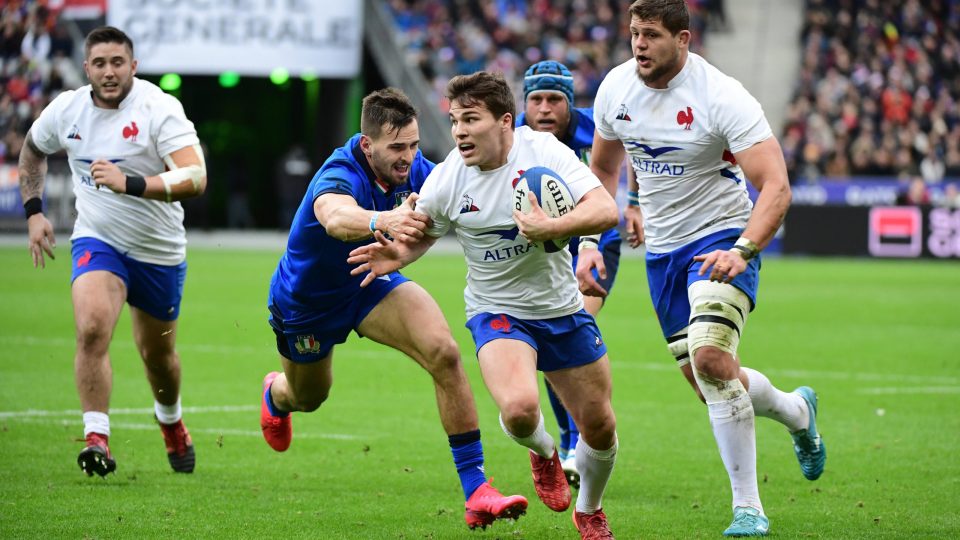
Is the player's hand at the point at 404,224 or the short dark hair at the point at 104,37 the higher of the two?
the short dark hair at the point at 104,37

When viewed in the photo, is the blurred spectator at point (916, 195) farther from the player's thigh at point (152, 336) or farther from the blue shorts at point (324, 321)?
the blue shorts at point (324, 321)

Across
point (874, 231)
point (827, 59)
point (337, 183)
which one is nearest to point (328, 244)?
point (337, 183)

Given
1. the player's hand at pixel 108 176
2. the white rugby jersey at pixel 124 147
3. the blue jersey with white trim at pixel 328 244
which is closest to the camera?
the blue jersey with white trim at pixel 328 244

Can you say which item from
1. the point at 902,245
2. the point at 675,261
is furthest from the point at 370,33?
the point at 675,261

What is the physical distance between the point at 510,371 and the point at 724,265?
112 centimetres

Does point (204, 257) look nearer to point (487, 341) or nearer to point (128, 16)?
point (128, 16)

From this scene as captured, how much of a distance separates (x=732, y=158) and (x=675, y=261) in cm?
63

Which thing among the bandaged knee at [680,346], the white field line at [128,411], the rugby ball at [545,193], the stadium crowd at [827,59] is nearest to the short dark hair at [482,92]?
the rugby ball at [545,193]

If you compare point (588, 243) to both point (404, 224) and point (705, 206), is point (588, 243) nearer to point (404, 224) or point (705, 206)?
point (705, 206)

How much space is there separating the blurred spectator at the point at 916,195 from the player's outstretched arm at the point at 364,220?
82.4ft

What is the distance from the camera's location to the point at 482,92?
656 centimetres

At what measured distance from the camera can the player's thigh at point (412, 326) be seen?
7.24 metres

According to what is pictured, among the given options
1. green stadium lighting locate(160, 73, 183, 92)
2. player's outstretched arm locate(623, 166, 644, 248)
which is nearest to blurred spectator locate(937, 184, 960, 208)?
green stadium lighting locate(160, 73, 183, 92)

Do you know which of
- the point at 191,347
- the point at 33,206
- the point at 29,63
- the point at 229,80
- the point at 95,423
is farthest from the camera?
the point at 229,80
